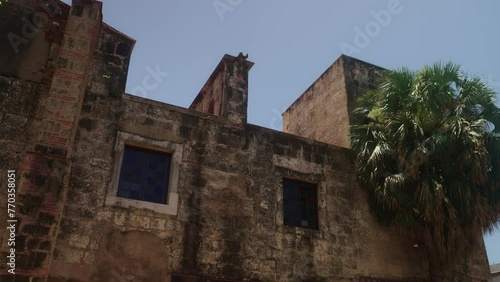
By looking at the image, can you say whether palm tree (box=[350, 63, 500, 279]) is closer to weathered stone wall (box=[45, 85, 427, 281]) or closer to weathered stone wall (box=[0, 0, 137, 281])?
weathered stone wall (box=[45, 85, 427, 281])

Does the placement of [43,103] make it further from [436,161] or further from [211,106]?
[436,161]

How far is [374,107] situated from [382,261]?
384 centimetres

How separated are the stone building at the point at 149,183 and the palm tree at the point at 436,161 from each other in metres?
0.66

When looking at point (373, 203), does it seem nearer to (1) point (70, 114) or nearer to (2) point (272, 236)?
(2) point (272, 236)

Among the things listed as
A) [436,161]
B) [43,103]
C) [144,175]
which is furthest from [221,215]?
[436,161]

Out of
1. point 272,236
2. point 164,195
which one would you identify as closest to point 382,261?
point 272,236

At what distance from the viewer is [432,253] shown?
10.3 m

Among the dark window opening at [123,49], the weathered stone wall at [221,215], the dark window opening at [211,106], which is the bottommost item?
the weathered stone wall at [221,215]

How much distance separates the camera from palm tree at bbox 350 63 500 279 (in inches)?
394

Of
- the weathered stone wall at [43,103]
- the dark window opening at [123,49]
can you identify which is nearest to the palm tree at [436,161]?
the dark window opening at [123,49]

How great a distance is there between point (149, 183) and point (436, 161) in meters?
6.48

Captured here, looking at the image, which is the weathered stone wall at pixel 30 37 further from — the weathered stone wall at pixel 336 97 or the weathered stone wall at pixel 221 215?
the weathered stone wall at pixel 336 97

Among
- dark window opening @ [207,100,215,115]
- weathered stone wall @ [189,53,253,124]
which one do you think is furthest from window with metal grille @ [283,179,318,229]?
dark window opening @ [207,100,215,115]

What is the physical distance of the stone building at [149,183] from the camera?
7922 millimetres
